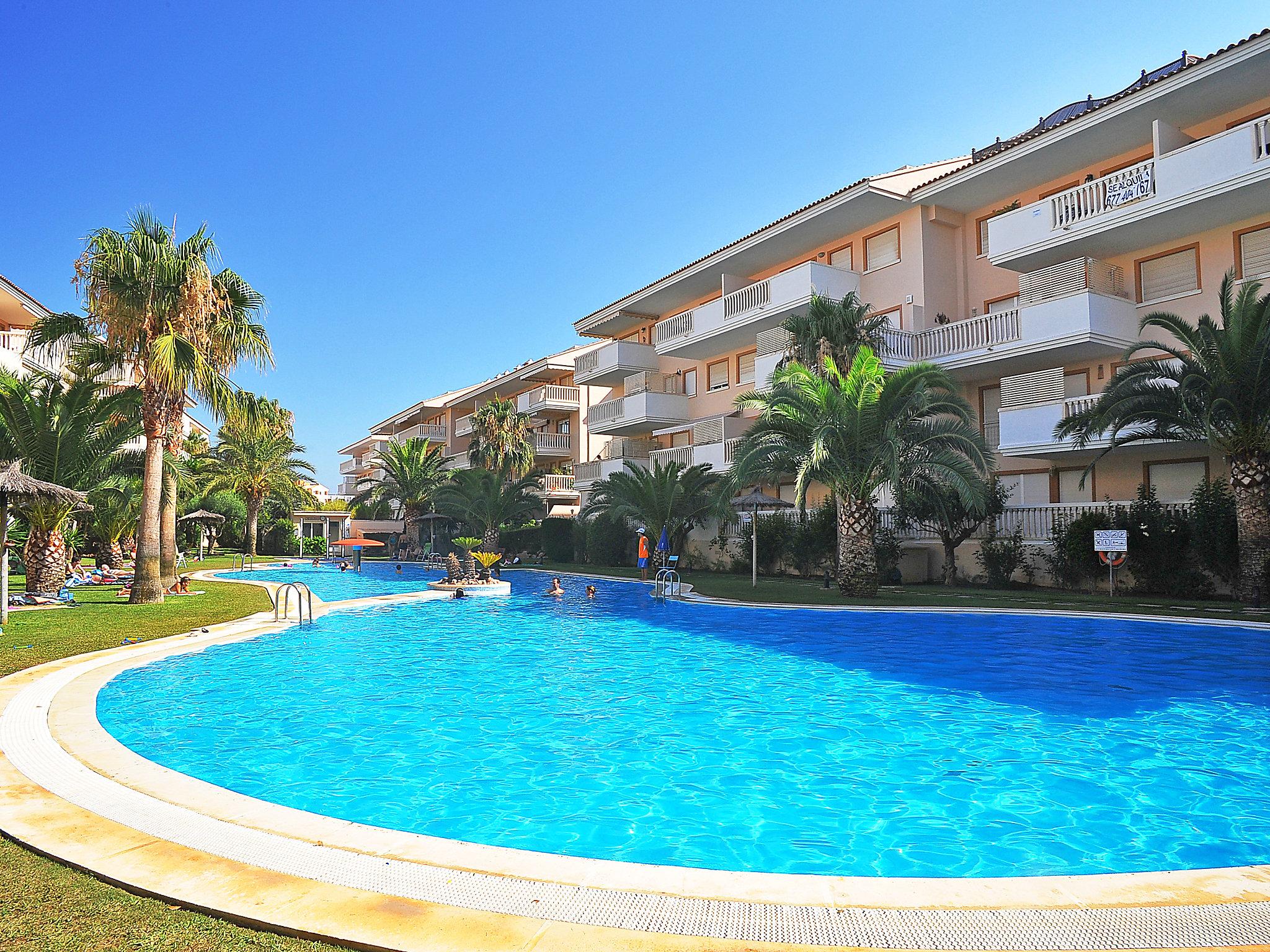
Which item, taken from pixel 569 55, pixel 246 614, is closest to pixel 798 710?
pixel 246 614

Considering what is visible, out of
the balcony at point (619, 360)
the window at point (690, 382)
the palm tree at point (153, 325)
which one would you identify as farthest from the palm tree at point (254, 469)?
the palm tree at point (153, 325)

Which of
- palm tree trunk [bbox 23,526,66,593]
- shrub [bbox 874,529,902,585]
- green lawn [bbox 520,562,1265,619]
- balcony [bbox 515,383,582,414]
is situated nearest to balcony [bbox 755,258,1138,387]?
shrub [bbox 874,529,902,585]

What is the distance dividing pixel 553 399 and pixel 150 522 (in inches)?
1252

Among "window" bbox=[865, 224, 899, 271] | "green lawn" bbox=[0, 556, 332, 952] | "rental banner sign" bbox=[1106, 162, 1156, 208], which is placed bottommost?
"green lawn" bbox=[0, 556, 332, 952]

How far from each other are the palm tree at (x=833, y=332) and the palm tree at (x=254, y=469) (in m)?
40.8

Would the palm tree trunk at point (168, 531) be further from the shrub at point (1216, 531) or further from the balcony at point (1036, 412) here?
the shrub at point (1216, 531)

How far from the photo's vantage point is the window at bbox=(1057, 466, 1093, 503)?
72.7ft

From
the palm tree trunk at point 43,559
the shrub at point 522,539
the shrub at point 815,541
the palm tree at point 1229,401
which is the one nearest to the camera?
the palm tree at point 1229,401

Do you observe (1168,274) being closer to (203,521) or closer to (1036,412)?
(1036,412)

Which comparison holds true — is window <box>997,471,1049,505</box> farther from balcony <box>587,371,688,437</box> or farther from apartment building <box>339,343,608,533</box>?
apartment building <box>339,343,608,533</box>

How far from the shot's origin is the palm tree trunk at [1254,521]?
52.5ft

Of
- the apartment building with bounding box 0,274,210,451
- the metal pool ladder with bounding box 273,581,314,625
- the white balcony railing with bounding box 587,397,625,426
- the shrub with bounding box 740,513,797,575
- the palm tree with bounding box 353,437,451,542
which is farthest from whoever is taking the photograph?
the palm tree with bounding box 353,437,451,542

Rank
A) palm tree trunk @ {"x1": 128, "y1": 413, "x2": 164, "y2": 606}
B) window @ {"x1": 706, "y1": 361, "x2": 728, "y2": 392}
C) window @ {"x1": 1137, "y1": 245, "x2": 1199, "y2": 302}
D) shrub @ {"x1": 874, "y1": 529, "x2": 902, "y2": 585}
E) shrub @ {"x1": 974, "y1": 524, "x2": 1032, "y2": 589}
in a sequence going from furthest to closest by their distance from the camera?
1. window @ {"x1": 706, "y1": 361, "x2": 728, "y2": 392}
2. shrub @ {"x1": 874, "y1": 529, "x2": 902, "y2": 585}
3. shrub @ {"x1": 974, "y1": 524, "x2": 1032, "y2": 589}
4. window @ {"x1": 1137, "y1": 245, "x2": 1199, "y2": 302}
5. palm tree trunk @ {"x1": 128, "y1": 413, "x2": 164, "y2": 606}

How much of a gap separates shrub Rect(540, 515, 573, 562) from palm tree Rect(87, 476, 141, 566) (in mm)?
19178
